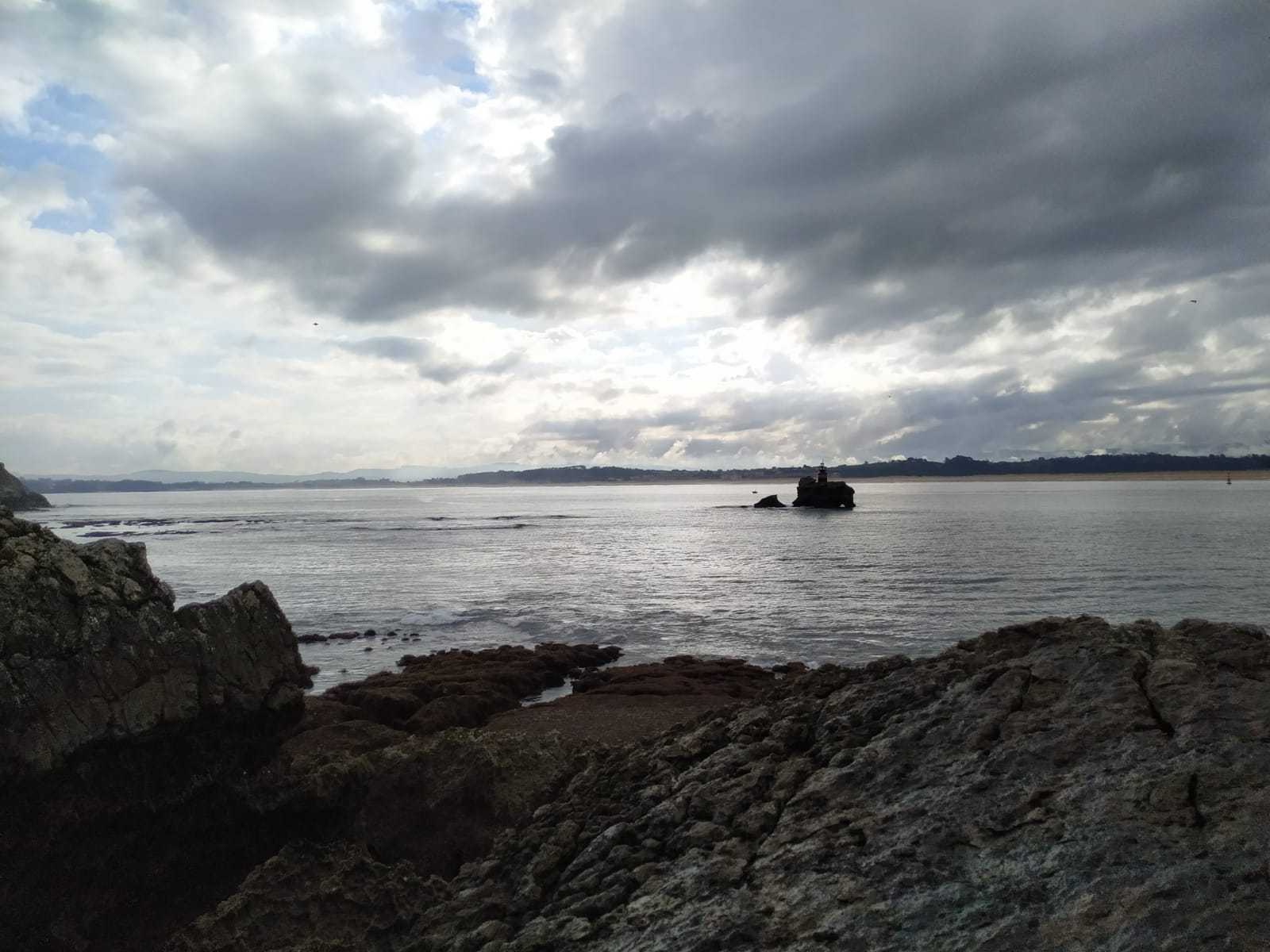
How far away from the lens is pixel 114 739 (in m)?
8.05

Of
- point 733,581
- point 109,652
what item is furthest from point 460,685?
point 733,581

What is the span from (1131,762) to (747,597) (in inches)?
1366

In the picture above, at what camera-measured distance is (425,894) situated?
7551 millimetres

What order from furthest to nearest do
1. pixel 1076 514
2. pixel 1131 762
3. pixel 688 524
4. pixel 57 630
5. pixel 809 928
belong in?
pixel 688 524 < pixel 1076 514 < pixel 57 630 < pixel 1131 762 < pixel 809 928

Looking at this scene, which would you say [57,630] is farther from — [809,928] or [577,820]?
[809,928]

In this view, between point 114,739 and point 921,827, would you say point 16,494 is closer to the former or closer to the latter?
point 114,739

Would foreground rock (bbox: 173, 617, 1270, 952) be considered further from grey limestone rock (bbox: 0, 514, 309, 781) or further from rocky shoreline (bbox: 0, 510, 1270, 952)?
grey limestone rock (bbox: 0, 514, 309, 781)

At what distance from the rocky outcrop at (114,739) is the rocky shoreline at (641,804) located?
1.1 inches

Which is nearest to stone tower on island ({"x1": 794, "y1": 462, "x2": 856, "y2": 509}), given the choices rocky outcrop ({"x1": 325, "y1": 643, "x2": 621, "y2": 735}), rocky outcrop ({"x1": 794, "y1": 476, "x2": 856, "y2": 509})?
rocky outcrop ({"x1": 794, "y1": 476, "x2": 856, "y2": 509})

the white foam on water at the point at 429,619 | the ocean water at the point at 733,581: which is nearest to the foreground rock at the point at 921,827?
the ocean water at the point at 733,581

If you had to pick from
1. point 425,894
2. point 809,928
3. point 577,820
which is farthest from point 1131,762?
point 425,894

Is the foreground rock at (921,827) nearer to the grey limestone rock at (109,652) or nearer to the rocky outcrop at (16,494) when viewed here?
the grey limestone rock at (109,652)

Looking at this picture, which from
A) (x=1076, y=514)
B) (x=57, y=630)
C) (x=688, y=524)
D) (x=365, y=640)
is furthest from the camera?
(x=688, y=524)

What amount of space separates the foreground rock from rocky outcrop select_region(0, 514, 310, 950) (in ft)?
4.40
